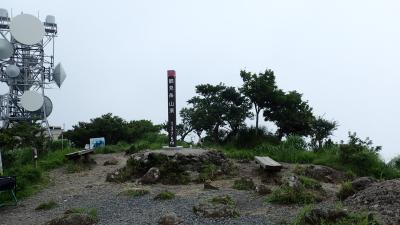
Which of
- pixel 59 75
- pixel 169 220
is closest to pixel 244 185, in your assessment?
pixel 169 220

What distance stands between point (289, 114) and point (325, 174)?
23.1 ft

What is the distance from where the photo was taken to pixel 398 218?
14.9 ft

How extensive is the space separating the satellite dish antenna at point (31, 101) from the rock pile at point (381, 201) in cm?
2483

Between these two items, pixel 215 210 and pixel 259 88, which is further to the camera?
pixel 259 88

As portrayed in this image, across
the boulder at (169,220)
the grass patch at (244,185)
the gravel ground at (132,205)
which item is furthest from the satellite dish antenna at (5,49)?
the boulder at (169,220)

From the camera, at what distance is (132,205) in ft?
22.4

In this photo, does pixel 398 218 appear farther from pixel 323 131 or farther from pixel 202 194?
pixel 323 131

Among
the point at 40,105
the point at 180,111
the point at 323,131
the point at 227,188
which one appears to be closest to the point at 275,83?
the point at 323,131

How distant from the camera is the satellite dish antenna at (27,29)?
85.7 ft

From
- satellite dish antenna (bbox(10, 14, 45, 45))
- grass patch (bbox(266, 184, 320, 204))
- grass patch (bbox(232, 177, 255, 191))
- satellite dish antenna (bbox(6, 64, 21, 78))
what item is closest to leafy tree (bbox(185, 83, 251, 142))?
grass patch (bbox(232, 177, 255, 191))

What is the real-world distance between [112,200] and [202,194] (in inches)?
65.5

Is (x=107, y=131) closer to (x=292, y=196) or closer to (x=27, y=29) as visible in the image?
(x=27, y=29)

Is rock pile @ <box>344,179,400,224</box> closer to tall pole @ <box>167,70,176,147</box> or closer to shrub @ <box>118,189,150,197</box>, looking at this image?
shrub @ <box>118,189,150,197</box>

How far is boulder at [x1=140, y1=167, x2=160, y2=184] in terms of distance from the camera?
907cm
